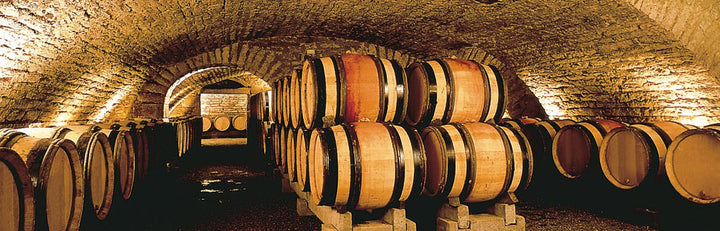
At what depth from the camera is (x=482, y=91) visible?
9.73 ft

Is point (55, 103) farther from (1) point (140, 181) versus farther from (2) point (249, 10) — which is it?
(2) point (249, 10)

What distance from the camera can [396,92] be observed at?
9.36 ft

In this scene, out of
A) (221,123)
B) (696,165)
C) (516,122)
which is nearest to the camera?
(696,165)

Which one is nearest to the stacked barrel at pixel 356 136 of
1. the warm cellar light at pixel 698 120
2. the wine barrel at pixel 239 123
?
the warm cellar light at pixel 698 120

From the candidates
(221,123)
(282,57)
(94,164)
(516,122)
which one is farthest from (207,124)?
(94,164)

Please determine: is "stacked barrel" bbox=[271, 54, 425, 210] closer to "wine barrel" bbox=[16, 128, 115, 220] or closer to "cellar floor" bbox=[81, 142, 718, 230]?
"cellar floor" bbox=[81, 142, 718, 230]

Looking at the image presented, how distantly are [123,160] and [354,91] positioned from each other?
6.49 ft

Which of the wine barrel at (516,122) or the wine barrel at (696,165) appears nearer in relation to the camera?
the wine barrel at (696,165)

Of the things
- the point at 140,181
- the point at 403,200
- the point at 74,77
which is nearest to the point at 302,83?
the point at 403,200

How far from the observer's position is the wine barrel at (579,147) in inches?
144

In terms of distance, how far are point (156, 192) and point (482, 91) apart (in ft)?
11.6

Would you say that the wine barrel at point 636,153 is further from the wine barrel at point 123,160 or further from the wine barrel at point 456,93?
the wine barrel at point 123,160

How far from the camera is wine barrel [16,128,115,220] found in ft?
8.19

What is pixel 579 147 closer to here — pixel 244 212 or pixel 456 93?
pixel 456 93
